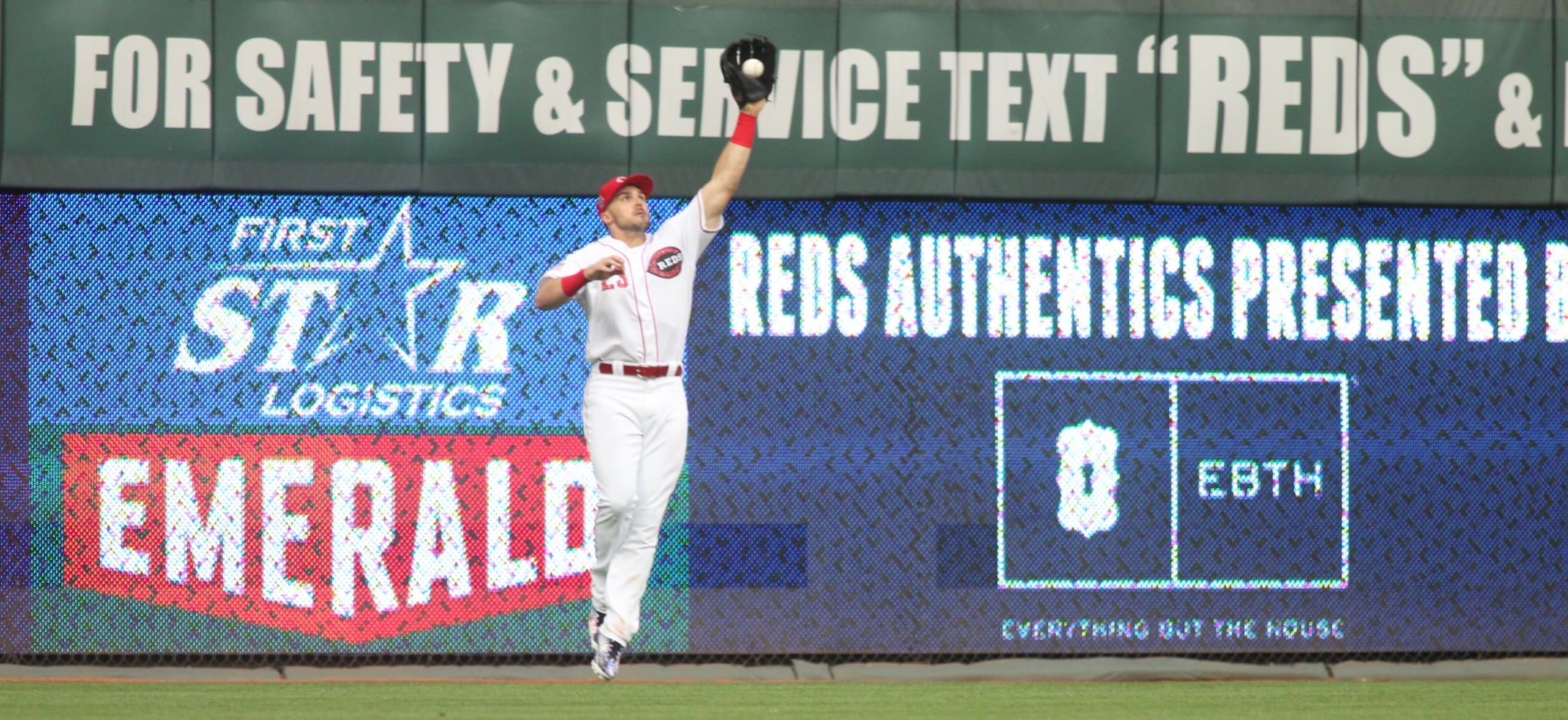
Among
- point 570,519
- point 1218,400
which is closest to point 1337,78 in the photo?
point 1218,400

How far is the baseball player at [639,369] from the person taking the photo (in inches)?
242

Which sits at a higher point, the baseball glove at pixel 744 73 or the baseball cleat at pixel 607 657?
the baseball glove at pixel 744 73

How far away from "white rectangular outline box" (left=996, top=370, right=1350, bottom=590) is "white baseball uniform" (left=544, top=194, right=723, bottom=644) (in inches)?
63.7

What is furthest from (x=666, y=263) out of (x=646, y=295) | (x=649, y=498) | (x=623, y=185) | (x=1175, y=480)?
(x=1175, y=480)

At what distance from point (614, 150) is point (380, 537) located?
1.68m

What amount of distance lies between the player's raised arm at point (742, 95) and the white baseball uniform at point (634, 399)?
5.5 inches

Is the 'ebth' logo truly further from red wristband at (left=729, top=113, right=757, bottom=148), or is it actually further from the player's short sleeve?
red wristband at (left=729, top=113, right=757, bottom=148)

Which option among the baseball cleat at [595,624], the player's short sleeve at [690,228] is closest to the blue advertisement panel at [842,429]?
the baseball cleat at [595,624]

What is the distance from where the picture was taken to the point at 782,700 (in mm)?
6898

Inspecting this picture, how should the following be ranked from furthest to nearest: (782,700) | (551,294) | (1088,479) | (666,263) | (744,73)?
1. (1088,479)
2. (782,700)
3. (666,263)
4. (744,73)
5. (551,294)

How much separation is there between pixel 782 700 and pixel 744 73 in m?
2.27

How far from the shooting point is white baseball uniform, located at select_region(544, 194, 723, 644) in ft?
20.2

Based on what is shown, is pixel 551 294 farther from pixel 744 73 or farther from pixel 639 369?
pixel 744 73

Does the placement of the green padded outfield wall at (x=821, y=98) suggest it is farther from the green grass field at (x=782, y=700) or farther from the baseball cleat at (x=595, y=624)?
the green grass field at (x=782, y=700)
